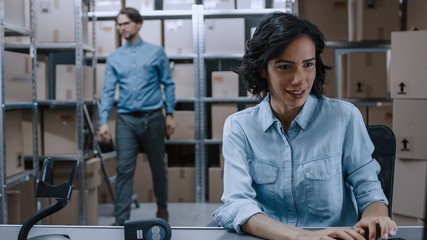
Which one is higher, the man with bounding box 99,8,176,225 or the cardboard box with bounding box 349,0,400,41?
the cardboard box with bounding box 349,0,400,41

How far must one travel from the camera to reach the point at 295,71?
118 centimetres

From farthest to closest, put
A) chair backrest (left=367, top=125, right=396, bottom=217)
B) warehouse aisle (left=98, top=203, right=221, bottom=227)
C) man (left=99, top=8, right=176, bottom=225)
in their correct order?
warehouse aisle (left=98, top=203, right=221, bottom=227) < man (left=99, top=8, right=176, bottom=225) < chair backrest (left=367, top=125, right=396, bottom=217)

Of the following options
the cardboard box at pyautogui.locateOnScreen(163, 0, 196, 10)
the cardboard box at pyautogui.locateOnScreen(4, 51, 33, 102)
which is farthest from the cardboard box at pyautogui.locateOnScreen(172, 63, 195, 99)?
the cardboard box at pyautogui.locateOnScreen(4, 51, 33, 102)

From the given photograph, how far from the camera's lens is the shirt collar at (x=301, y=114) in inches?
49.2

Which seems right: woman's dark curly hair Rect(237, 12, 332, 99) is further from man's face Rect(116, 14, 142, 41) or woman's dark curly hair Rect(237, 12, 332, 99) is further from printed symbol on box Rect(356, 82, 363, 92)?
man's face Rect(116, 14, 142, 41)

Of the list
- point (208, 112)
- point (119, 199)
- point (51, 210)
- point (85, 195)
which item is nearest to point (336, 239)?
point (51, 210)

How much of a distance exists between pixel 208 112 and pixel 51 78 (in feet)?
5.36

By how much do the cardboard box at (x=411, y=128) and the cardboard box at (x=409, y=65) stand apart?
5 centimetres

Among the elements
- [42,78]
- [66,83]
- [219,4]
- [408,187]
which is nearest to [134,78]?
[66,83]

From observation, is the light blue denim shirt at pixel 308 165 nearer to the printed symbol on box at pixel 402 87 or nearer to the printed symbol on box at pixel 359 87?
the printed symbol on box at pixel 402 87

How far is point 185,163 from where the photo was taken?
4.59 m

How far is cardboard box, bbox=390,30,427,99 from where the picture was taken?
2.40 meters

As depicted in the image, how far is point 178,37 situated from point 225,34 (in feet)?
1.39

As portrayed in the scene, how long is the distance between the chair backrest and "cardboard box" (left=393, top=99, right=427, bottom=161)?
1.04 meters
